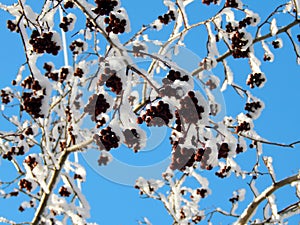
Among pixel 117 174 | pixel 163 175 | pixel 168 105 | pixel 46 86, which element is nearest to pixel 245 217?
pixel 117 174

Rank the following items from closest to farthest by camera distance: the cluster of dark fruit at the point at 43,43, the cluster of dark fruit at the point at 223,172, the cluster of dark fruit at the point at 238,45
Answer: the cluster of dark fruit at the point at 43,43 < the cluster of dark fruit at the point at 238,45 < the cluster of dark fruit at the point at 223,172

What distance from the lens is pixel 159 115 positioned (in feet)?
7.72

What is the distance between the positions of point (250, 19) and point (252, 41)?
33 cm

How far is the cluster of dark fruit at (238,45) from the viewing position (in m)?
3.75

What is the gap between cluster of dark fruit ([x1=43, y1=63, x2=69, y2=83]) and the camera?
4.45 m

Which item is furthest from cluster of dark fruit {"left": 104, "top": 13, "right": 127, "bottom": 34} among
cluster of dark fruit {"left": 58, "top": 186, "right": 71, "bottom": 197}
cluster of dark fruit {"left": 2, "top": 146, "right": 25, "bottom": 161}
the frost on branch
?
cluster of dark fruit {"left": 58, "top": 186, "right": 71, "bottom": 197}

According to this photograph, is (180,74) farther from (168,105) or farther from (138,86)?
(138,86)

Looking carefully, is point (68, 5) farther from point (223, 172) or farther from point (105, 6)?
point (223, 172)

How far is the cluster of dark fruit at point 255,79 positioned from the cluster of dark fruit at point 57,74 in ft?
6.81

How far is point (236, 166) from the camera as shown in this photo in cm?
529

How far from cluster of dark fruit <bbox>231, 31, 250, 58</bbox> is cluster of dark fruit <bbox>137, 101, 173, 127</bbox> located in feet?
5.66

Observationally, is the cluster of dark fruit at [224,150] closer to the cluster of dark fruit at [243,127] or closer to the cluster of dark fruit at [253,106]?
the cluster of dark fruit at [243,127]

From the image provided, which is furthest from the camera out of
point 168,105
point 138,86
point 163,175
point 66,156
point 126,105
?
point 163,175

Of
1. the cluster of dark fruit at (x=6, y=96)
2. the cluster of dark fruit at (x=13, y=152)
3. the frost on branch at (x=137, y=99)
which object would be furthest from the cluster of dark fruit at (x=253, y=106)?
the cluster of dark fruit at (x=6, y=96)
